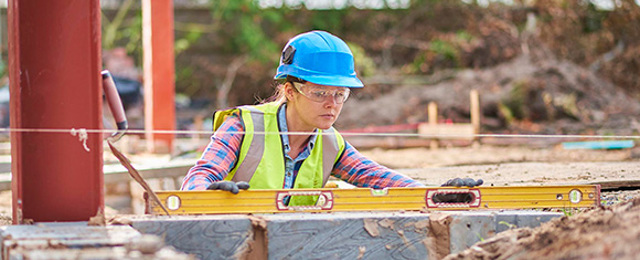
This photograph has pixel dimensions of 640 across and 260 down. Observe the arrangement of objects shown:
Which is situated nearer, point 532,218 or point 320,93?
point 532,218

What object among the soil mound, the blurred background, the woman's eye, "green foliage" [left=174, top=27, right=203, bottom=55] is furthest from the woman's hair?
"green foliage" [left=174, top=27, right=203, bottom=55]

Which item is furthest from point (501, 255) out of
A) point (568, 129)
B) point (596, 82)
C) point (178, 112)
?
point (178, 112)

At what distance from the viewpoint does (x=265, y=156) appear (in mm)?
3594

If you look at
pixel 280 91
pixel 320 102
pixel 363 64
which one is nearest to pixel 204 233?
pixel 320 102

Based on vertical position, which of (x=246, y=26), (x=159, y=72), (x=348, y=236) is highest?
(x=246, y=26)

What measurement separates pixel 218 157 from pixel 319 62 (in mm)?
640

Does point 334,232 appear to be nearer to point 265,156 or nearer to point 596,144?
point 265,156

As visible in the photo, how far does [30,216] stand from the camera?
116 inches

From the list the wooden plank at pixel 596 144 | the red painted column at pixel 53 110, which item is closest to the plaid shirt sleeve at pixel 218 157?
the red painted column at pixel 53 110

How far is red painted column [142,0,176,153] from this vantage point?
9078 mm

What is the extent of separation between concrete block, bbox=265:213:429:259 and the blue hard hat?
698mm

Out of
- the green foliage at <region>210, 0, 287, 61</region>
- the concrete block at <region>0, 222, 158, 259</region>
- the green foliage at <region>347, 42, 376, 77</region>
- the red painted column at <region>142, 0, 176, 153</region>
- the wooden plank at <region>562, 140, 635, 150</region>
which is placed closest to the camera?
the concrete block at <region>0, 222, 158, 259</region>

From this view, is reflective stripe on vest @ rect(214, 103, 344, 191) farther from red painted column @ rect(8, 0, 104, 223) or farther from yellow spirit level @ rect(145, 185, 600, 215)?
red painted column @ rect(8, 0, 104, 223)

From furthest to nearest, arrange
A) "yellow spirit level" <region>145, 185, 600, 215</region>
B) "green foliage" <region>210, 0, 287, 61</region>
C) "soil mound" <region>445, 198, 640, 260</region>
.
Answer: "green foliage" <region>210, 0, 287, 61</region> → "yellow spirit level" <region>145, 185, 600, 215</region> → "soil mound" <region>445, 198, 640, 260</region>
